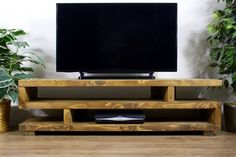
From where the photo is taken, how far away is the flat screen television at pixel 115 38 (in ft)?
6.29

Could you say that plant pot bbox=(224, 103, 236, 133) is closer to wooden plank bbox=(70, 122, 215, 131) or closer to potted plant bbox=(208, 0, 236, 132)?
potted plant bbox=(208, 0, 236, 132)

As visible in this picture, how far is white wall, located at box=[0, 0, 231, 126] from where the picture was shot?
212 centimetres

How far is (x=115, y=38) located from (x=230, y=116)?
0.78 metres

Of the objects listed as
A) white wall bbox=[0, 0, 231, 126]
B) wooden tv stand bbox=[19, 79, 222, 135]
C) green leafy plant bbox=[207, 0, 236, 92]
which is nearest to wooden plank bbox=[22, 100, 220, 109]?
wooden tv stand bbox=[19, 79, 222, 135]

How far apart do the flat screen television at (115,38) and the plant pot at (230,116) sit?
375 mm

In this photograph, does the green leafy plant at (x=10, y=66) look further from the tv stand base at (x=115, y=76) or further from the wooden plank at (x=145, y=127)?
the wooden plank at (x=145, y=127)

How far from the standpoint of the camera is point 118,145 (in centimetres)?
160

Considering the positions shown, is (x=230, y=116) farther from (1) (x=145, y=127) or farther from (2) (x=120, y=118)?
(2) (x=120, y=118)

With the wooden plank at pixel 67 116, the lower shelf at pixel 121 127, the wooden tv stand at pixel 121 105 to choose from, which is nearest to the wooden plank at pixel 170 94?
the wooden tv stand at pixel 121 105

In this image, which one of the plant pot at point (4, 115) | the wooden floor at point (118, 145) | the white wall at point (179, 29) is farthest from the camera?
the white wall at point (179, 29)

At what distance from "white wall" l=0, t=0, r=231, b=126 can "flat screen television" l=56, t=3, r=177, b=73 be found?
233mm

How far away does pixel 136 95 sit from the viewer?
2.15 meters

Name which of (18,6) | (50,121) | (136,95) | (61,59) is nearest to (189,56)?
(136,95)

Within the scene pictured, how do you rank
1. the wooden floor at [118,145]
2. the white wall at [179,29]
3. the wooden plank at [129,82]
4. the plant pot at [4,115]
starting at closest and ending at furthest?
the wooden floor at [118,145] → the wooden plank at [129,82] → the plant pot at [4,115] → the white wall at [179,29]
